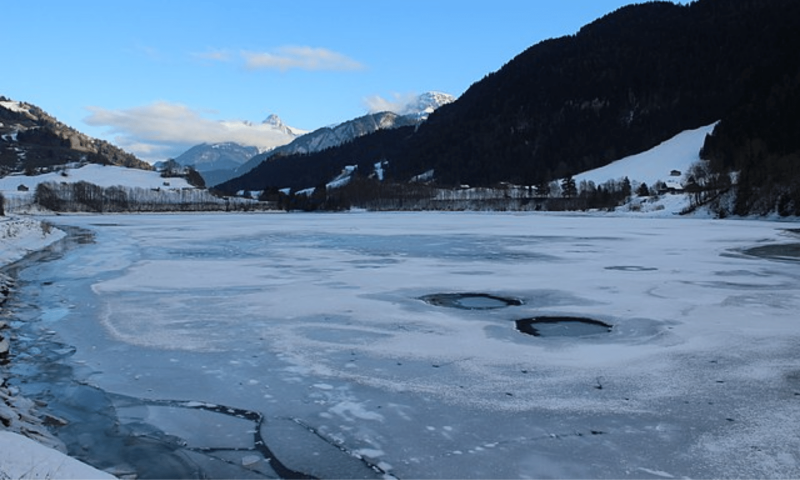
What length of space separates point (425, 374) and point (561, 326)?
13.2 ft

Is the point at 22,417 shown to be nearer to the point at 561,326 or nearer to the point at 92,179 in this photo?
the point at 561,326

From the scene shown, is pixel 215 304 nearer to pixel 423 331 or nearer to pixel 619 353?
pixel 423 331

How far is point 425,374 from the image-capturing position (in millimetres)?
7848

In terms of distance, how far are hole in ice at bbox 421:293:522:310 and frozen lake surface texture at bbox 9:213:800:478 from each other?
11cm

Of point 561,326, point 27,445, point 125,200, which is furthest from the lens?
point 125,200

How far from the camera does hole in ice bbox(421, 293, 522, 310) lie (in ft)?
42.5

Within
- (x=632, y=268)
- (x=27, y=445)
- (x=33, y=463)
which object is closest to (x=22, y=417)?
(x=27, y=445)

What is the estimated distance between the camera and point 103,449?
5.53 metres

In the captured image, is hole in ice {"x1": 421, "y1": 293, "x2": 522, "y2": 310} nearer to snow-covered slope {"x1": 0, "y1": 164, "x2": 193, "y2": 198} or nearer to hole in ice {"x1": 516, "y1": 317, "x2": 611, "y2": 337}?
hole in ice {"x1": 516, "y1": 317, "x2": 611, "y2": 337}

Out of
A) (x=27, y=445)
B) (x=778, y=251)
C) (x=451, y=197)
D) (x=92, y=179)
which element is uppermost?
(x=92, y=179)

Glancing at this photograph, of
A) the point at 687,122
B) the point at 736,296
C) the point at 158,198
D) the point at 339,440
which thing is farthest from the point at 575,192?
the point at 339,440

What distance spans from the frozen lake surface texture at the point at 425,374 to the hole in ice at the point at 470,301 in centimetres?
11

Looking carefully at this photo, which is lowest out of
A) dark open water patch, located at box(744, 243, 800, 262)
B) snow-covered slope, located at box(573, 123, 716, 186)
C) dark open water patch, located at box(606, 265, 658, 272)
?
Result: dark open water patch, located at box(606, 265, 658, 272)

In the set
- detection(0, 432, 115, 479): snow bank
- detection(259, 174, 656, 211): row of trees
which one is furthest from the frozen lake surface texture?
detection(259, 174, 656, 211): row of trees
